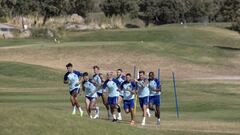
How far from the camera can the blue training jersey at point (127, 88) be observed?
2414 cm

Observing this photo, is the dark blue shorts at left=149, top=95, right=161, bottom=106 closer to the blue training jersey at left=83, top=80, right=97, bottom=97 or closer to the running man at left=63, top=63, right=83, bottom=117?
the blue training jersey at left=83, top=80, right=97, bottom=97

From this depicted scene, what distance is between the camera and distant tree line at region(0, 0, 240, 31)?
98.9 m

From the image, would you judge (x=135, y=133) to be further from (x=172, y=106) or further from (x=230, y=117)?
(x=172, y=106)

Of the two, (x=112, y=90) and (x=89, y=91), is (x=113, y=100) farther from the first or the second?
(x=89, y=91)

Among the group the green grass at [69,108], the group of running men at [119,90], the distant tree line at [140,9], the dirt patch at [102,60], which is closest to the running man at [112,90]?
the group of running men at [119,90]

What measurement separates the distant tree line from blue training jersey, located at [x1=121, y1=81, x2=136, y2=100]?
194 feet

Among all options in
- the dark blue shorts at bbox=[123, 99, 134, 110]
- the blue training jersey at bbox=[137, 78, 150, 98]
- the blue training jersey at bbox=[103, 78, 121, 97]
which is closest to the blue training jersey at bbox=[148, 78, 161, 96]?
the blue training jersey at bbox=[137, 78, 150, 98]

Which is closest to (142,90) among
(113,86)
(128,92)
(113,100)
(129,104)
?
(128,92)

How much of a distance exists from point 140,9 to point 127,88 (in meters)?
104

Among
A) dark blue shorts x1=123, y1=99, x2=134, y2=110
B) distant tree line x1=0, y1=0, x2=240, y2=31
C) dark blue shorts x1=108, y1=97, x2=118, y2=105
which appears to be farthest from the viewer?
distant tree line x1=0, y1=0, x2=240, y2=31

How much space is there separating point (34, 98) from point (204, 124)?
1311 centimetres

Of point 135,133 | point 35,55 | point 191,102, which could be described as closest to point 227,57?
point 35,55

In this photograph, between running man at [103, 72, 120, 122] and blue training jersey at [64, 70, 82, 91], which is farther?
blue training jersey at [64, 70, 82, 91]

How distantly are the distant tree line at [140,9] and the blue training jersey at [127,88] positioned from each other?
5915 centimetres
